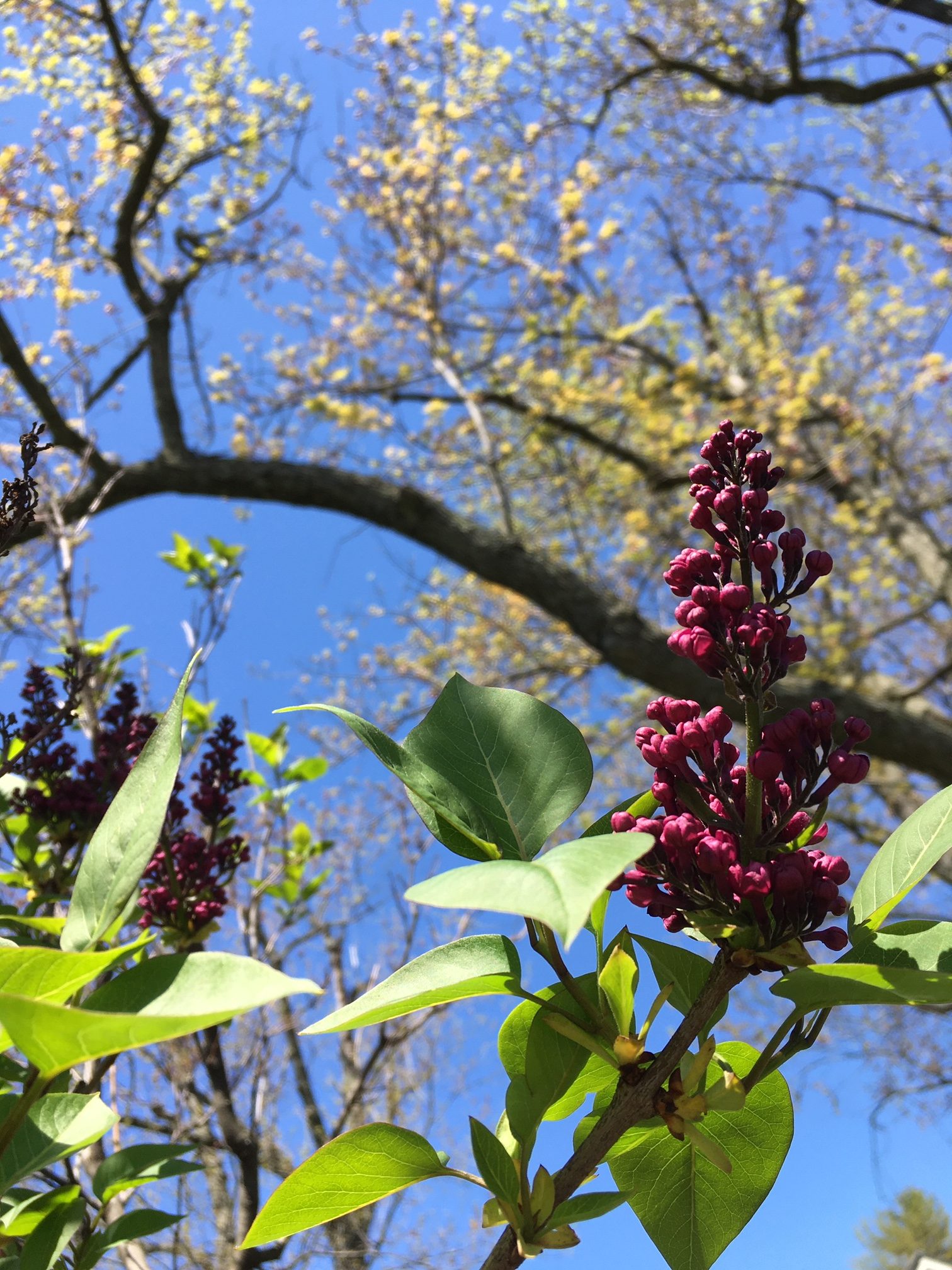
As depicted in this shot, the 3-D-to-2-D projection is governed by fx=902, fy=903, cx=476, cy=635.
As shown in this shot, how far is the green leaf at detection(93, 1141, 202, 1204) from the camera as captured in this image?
79 cm

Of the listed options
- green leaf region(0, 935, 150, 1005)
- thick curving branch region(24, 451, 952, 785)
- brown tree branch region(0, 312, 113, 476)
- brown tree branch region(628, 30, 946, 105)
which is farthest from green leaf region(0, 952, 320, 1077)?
brown tree branch region(628, 30, 946, 105)

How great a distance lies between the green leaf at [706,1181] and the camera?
0.69 metres

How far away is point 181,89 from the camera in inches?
273

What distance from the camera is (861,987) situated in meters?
0.51

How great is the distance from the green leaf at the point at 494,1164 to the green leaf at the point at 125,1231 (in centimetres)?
32

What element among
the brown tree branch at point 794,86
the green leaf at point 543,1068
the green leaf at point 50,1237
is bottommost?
the green leaf at point 50,1237

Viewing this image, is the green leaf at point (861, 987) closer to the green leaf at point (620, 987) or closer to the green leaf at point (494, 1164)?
the green leaf at point (620, 987)

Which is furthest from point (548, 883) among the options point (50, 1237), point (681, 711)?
point (50, 1237)

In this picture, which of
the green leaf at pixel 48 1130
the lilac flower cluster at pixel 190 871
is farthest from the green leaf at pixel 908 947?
the lilac flower cluster at pixel 190 871

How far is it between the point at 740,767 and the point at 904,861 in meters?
0.13

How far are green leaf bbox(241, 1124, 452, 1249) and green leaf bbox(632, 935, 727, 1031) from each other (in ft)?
0.67

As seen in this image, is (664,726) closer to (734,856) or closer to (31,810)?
(734,856)

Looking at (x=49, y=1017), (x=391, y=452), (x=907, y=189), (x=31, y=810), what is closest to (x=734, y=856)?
(x=49, y=1017)

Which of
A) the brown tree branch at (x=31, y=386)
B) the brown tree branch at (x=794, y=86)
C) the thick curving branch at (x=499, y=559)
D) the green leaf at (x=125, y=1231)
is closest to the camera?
the green leaf at (x=125, y=1231)
